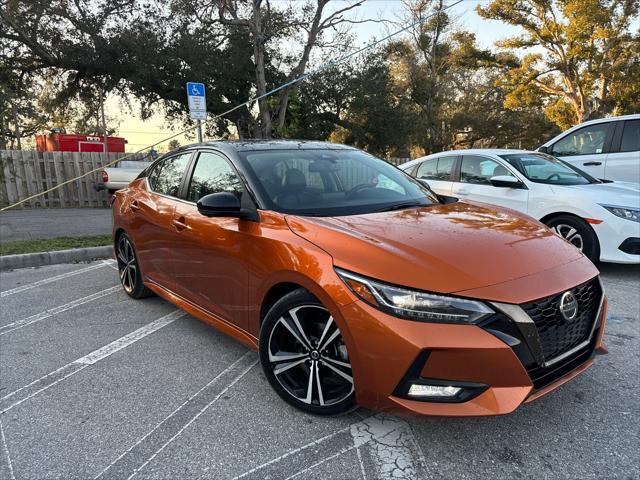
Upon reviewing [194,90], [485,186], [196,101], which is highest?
[194,90]

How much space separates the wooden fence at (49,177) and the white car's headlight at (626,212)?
12.2 meters

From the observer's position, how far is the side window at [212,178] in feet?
10.7

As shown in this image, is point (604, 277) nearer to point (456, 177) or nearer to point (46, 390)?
point (456, 177)

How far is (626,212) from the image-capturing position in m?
5.07

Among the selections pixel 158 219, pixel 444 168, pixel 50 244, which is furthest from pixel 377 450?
pixel 50 244

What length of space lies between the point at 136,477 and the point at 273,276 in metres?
1.19

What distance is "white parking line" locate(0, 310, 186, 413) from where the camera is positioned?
287 cm

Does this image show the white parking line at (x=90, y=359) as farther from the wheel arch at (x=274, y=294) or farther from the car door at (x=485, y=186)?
the car door at (x=485, y=186)

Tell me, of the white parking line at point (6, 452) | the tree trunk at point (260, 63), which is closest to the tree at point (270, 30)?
the tree trunk at point (260, 63)

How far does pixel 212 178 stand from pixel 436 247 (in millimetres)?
1865

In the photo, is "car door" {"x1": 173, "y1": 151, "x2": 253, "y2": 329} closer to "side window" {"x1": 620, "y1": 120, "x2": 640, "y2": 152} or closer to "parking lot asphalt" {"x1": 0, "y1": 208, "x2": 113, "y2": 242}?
"parking lot asphalt" {"x1": 0, "y1": 208, "x2": 113, "y2": 242}

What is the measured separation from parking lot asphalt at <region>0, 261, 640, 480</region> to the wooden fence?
10491 millimetres

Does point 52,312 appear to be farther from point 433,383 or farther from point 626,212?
point 626,212

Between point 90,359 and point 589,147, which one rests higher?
point 589,147
